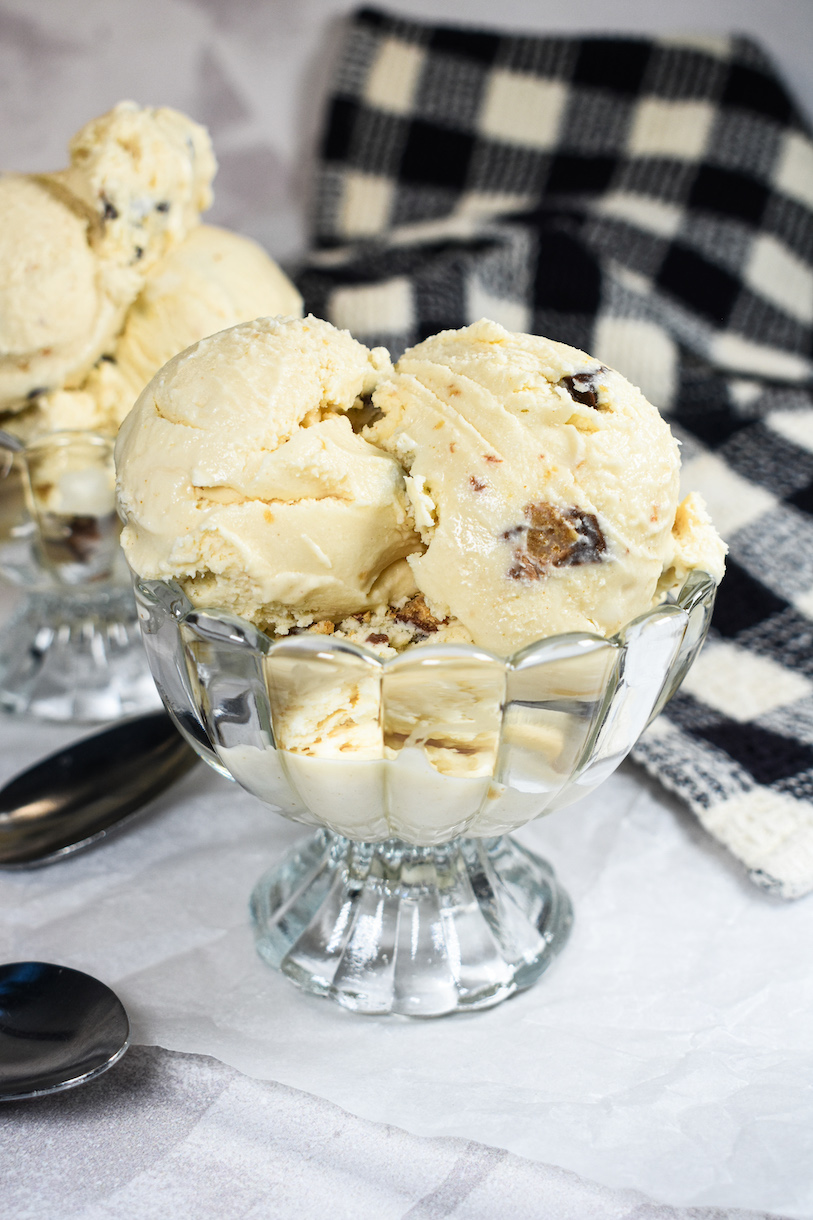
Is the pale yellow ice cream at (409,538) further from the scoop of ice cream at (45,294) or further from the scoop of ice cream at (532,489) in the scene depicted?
the scoop of ice cream at (45,294)

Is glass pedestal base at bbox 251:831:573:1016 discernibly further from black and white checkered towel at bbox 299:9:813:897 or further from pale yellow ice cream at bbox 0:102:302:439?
black and white checkered towel at bbox 299:9:813:897

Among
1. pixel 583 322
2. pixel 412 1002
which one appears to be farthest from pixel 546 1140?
pixel 583 322

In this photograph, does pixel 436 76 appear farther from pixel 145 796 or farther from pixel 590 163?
pixel 145 796

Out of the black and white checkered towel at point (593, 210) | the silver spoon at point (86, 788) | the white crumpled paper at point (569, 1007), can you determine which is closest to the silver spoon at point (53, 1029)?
the white crumpled paper at point (569, 1007)

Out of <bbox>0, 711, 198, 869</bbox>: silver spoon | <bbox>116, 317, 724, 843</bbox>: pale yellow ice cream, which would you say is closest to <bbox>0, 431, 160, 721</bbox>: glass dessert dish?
<bbox>0, 711, 198, 869</bbox>: silver spoon

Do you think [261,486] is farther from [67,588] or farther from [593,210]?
[593,210]
